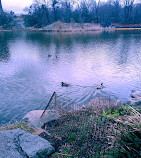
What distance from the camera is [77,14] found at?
74.4m

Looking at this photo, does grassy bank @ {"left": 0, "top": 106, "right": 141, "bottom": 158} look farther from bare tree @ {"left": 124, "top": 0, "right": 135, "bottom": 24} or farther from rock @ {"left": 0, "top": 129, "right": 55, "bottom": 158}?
bare tree @ {"left": 124, "top": 0, "right": 135, "bottom": 24}

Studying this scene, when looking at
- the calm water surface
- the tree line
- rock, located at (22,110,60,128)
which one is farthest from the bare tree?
rock, located at (22,110,60,128)

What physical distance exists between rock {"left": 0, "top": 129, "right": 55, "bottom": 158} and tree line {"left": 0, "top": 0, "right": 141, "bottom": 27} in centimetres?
7146

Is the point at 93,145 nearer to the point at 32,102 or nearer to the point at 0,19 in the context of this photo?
the point at 32,102

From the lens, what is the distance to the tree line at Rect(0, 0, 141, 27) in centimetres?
7494

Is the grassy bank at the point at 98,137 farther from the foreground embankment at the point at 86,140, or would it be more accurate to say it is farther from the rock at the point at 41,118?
the rock at the point at 41,118

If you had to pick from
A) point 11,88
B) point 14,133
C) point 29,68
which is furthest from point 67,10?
point 14,133

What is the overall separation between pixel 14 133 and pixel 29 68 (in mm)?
13752

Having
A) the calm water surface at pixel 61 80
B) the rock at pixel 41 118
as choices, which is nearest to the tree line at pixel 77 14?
the calm water surface at pixel 61 80

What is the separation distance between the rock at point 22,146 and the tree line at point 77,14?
234 feet

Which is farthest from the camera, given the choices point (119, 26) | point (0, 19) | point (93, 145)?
point (0, 19)

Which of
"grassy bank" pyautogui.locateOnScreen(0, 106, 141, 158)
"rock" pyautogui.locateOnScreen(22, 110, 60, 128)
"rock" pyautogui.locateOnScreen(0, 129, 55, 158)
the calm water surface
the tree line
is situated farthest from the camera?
the tree line

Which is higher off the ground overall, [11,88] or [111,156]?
[111,156]

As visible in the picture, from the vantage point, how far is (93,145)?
3865mm
